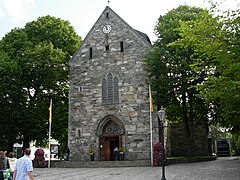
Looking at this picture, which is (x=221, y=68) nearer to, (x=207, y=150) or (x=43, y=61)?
(x=43, y=61)

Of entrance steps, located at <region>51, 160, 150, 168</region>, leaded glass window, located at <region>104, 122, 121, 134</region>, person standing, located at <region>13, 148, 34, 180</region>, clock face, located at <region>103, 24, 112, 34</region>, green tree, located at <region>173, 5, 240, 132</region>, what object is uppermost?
clock face, located at <region>103, 24, 112, 34</region>

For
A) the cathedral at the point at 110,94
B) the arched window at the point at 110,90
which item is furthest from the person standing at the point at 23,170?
the arched window at the point at 110,90

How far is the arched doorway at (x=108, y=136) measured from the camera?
27.1 meters

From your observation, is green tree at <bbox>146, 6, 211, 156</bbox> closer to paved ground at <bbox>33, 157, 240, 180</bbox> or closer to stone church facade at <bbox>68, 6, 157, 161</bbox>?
stone church facade at <bbox>68, 6, 157, 161</bbox>

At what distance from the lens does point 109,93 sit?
2781cm

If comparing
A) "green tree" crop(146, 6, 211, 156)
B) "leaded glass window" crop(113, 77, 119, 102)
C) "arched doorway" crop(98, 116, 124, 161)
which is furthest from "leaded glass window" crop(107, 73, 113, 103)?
"green tree" crop(146, 6, 211, 156)

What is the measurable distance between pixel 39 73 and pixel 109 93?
Result: 756cm

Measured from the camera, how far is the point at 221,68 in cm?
1491

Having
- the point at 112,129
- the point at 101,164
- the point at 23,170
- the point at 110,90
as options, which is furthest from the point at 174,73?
the point at 23,170

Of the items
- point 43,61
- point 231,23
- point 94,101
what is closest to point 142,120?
point 94,101

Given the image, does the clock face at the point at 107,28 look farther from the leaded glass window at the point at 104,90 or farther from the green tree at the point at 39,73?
the green tree at the point at 39,73

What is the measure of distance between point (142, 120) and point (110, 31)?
352 inches

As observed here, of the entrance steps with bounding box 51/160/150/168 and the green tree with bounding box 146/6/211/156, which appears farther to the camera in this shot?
the green tree with bounding box 146/6/211/156

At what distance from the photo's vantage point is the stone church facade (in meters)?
26.2
